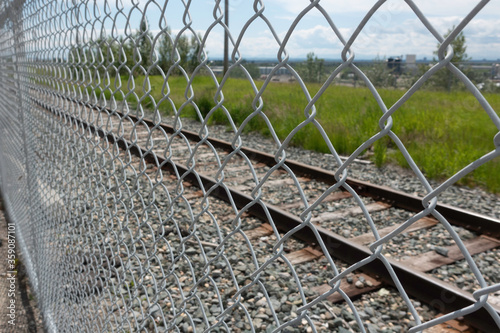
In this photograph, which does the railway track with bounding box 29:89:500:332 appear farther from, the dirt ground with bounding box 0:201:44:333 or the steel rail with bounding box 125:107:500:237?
the dirt ground with bounding box 0:201:44:333

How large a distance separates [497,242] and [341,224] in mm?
1448

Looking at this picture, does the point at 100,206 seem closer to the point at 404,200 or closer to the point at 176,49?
the point at 176,49

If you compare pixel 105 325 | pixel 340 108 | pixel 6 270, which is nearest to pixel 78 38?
pixel 105 325

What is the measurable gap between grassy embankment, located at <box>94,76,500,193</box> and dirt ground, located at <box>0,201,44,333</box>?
13.6 ft

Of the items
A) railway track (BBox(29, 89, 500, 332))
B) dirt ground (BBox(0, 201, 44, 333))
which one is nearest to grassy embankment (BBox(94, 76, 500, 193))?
railway track (BBox(29, 89, 500, 332))

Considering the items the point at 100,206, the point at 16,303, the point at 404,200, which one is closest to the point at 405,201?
the point at 404,200

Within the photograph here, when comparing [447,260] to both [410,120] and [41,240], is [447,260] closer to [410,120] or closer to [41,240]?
[41,240]

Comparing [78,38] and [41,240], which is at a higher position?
[78,38]

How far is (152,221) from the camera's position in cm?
450

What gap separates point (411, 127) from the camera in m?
7.53

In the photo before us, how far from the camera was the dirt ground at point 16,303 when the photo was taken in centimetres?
330

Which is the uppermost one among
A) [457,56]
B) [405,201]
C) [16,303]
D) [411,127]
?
[457,56]

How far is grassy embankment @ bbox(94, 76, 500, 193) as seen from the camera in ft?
19.8

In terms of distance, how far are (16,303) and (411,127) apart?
652 cm
